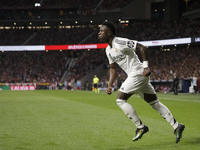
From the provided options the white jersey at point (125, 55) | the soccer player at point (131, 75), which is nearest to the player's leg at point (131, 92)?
the soccer player at point (131, 75)

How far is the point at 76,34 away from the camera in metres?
59.6

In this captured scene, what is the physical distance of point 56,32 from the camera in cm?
6100

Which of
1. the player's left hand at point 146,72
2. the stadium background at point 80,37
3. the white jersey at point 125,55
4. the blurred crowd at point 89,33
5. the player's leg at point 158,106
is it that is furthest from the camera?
the blurred crowd at point 89,33

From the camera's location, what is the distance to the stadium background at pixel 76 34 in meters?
46.5

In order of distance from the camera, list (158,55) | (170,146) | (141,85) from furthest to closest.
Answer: (158,55)
(141,85)
(170,146)

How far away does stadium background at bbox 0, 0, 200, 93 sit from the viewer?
1832 inches

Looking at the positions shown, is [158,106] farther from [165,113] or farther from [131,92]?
[131,92]

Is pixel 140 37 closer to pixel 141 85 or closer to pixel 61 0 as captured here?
pixel 61 0

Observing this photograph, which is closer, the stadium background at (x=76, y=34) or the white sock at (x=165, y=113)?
the white sock at (x=165, y=113)

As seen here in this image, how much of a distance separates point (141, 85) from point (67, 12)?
58560mm

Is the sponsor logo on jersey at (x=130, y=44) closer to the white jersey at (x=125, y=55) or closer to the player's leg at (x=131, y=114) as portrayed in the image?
the white jersey at (x=125, y=55)

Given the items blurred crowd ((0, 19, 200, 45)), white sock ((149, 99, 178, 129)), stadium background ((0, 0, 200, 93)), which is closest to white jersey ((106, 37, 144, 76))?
white sock ((149, 99, 178, 129))

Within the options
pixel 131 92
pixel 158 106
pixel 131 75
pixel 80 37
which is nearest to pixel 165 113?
pixel 158 106

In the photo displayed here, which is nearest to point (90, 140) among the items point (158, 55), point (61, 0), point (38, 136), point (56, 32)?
point (38, 136)
